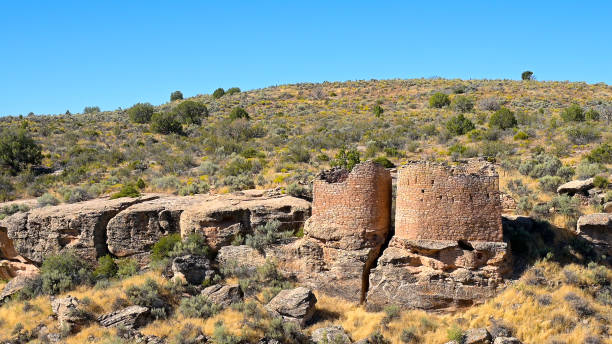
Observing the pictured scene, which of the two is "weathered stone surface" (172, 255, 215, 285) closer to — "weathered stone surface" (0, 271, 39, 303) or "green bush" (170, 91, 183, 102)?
"weathered stone surface" (0, 271, 39, 303)

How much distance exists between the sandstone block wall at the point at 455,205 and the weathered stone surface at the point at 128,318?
A: 7852 millimetres

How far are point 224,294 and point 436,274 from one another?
617cm

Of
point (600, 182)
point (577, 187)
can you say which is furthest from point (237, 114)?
point (600, 182)

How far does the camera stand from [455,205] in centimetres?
1262

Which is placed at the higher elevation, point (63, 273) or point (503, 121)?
point (503, 121)

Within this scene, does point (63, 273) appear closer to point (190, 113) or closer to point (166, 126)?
point (166, 126)

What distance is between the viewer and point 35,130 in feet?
129

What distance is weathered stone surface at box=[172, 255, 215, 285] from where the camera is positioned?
569 inches

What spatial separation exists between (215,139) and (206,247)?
20726 mm

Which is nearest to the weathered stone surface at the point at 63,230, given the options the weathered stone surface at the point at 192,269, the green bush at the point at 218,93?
the weathered stone surface at the point at 192,269

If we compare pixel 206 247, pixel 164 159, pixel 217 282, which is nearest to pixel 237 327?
pixel 217 282

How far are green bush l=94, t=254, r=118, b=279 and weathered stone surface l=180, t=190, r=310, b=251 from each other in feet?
8.67

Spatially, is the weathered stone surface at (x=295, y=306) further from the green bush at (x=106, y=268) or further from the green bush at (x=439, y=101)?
the green bush at (x=439, y=101)

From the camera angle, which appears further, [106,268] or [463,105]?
[463,105]
